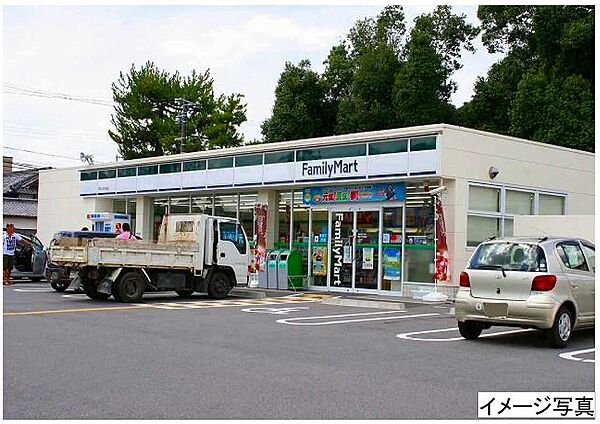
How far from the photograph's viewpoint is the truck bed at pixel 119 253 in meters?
17.9

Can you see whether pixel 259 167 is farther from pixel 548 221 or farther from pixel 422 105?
pixel 422 105

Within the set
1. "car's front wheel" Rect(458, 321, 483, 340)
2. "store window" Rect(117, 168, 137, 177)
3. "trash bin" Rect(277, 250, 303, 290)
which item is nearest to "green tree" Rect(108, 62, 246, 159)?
"store window" Rect(117, 168, 137, 177)

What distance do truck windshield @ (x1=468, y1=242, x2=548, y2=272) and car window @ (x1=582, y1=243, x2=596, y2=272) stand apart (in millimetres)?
1218

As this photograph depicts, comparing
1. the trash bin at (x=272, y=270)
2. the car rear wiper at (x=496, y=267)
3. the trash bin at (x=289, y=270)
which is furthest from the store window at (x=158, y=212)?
the car rear wiper at (x=496, y=267)

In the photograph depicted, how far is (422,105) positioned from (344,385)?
26.8 m

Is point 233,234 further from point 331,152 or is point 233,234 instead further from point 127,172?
point 127,172

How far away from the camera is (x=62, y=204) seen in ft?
109

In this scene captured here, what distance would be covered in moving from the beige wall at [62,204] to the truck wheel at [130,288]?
43.6ft

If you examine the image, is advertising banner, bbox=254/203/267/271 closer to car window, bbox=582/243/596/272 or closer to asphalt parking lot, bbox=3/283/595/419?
asphalt parking lot, bbox=3/283/595/419

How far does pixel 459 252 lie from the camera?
1950cm

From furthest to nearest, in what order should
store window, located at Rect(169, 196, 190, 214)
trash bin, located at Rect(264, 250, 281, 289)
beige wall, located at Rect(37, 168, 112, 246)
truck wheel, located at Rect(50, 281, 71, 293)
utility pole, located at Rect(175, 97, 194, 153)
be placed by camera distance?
1. utility pole, located at Rect(175, 97, 194, 153)
2. beige wall, located at Rect(37, 168, 112, 246)
3. store window, located at Rect(169, 196, 190, 214)
4. trash bin, located at Rect(264, 250, 281, 289)
5. truck wheel, located at Rect(50, 281, 71, 293)

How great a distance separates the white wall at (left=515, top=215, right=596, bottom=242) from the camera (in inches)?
733

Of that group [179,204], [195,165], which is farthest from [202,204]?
[195,165]

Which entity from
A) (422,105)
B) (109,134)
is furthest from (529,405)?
(109,134)
